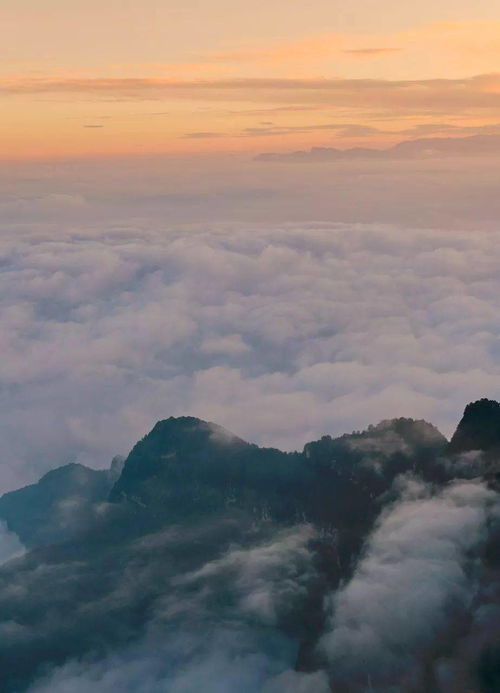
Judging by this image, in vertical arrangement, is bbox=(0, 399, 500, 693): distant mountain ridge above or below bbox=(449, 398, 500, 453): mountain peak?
below

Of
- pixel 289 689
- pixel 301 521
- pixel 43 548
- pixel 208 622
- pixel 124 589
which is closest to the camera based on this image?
pixel 289 689

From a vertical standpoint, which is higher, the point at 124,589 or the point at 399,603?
the point at 399,603

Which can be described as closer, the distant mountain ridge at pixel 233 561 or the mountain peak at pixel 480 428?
the distant mountain ridge at pixel 233 561

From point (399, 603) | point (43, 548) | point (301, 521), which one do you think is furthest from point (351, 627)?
point (43, 548)

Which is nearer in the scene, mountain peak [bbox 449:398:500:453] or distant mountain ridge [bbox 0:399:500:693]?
distant mountain ridge [bbox 0:399:500:693]

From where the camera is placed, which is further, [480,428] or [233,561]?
[480,428]

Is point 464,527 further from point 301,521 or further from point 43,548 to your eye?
point 43,548

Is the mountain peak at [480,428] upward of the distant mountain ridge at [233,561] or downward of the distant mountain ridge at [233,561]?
upward

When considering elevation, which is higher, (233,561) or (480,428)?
(480,428)
